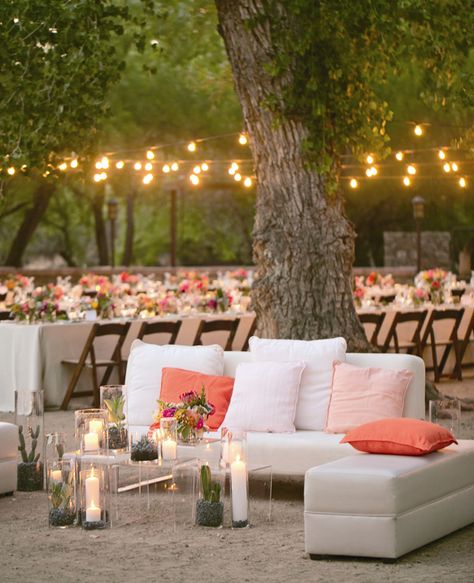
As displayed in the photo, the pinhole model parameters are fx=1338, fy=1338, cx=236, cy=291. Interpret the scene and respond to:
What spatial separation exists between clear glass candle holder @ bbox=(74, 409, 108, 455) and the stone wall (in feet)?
68.3

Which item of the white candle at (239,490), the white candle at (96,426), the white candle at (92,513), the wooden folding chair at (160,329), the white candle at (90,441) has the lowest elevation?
the white candle at (92,513)

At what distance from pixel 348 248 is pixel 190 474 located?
4.33 metres

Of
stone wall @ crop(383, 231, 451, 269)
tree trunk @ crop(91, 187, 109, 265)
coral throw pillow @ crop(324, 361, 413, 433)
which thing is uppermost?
tree trunk @ crop(91, 187, 109, 265)

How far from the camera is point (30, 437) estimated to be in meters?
7.95

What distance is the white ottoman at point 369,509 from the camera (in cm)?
603

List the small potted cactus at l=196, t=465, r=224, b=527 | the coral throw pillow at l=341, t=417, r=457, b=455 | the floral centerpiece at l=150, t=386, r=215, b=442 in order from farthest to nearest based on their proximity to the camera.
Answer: the floral centerpiece at l=150, t=386, r=215, b=442, the small potted cactus at l=196, t=465, r=224, b=527, the coral throw pillow at l=341, t=417, r=457, b=455

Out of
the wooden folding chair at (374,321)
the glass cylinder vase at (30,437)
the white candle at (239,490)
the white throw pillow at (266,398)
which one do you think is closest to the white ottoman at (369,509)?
the white candle at (239,490)

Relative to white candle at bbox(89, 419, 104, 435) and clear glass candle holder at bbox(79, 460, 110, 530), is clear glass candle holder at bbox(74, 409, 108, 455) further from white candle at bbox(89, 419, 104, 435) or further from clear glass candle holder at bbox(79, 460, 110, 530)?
clear glass candle holder at bbox(79, 460, 110, 530)

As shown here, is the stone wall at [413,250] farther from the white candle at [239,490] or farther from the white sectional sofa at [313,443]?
the white candle at [239,490]

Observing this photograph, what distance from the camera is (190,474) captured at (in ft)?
22.1

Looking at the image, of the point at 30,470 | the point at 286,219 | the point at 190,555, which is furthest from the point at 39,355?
the point at 190,555

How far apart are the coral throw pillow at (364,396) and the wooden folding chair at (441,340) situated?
21.1 feet

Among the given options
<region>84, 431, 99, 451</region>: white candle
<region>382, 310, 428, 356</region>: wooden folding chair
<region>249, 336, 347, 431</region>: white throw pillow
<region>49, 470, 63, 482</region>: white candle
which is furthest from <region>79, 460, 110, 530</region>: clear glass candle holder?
<region>382, 310, 428, 356</region>: wooden folding chair

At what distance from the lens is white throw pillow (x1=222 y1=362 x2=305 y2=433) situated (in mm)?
7738
